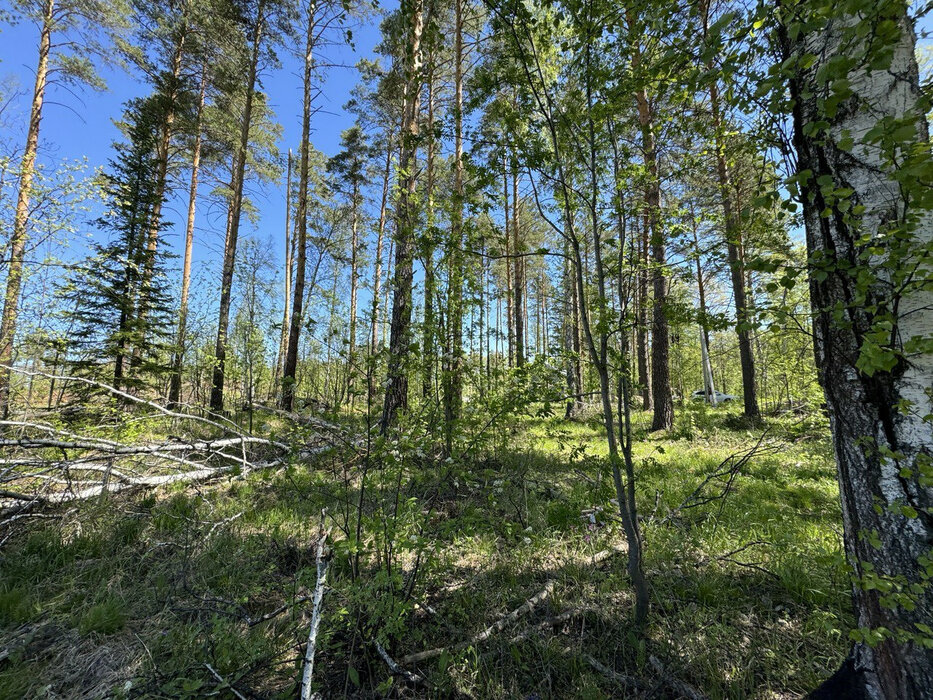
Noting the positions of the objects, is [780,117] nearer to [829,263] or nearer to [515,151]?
[829,263]

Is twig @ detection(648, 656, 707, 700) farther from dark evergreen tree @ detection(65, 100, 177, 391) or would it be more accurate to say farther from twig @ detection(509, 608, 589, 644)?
dark evergreen tree @ detection(65, 100, 177, 391)

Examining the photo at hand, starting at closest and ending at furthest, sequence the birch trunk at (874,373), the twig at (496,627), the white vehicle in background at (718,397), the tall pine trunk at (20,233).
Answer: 1. the birch trunk at (874,373)
2. the twig at (496,627)
3. the tall pine trunk at (20,233)
4. the white vehicle in background at (718,397)

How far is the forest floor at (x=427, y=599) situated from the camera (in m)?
1.79

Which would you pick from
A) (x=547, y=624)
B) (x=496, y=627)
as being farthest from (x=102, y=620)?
(x=547, y=624)

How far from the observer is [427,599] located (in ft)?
8.07

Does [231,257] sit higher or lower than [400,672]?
higher

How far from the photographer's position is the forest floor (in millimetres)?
1790

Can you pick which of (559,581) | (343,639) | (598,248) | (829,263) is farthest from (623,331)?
(343,639)

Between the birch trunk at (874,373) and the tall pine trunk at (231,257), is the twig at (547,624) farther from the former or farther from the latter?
the tall pine trunk at (231,257)

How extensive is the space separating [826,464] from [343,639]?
20.7 feet

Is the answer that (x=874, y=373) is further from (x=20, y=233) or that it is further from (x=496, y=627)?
(x=20, y=233)

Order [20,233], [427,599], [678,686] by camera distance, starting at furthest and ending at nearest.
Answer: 1. [20,233]
2. [427,599]
3. [678,686]

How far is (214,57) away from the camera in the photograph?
404 inches

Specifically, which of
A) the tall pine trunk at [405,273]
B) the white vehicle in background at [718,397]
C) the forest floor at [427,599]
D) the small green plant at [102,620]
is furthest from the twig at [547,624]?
the white vehicle in background at [718,397]
